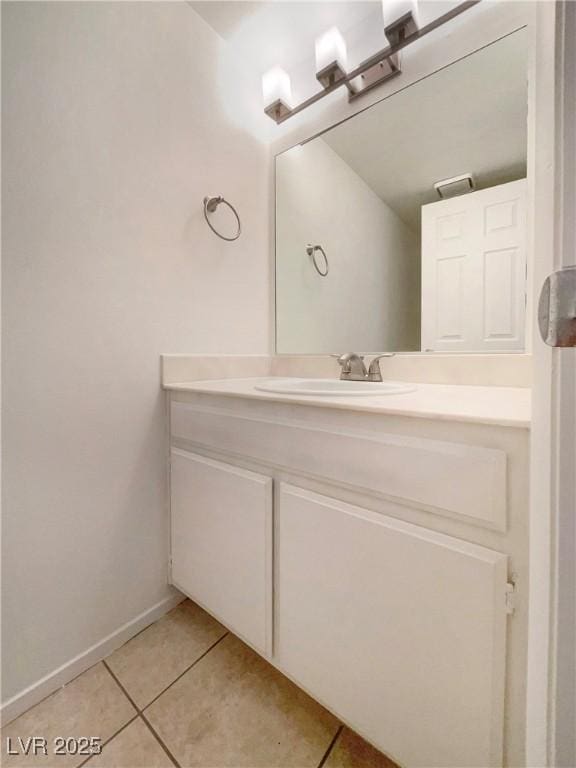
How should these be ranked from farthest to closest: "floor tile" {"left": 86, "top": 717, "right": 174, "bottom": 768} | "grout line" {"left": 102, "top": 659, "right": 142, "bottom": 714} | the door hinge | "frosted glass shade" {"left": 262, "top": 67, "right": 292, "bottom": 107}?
"frosted glass shade" {"left": 262, "top": 67, "right": 292, "bottom": 107}
"grout line" {"left": 102, "top": 659, "right": 142, "bottom": 714}
"floor tile" {"left": 86, "top": 717, "right": 174, "bottom": 768}
the door hinge

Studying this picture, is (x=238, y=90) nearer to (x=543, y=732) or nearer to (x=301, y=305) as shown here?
(x=301, y=305)

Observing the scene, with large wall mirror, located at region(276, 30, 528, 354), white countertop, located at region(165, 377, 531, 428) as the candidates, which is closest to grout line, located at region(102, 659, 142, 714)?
white countertop, located at region(165, 377, 531, 428)

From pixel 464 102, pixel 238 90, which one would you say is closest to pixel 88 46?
pixel 238 90

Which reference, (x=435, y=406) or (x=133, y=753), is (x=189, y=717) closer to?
(x=133, y=753)

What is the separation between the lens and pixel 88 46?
0.92 metres

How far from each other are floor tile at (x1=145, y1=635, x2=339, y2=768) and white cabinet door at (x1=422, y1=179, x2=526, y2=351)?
3.72 feet

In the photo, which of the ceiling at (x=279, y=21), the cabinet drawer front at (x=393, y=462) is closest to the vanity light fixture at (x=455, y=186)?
the ceiling at (x=279, y=21)

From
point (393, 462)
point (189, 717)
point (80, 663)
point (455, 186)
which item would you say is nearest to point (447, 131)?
point (455, 186)

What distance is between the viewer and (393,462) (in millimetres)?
602

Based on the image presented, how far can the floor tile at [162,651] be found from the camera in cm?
91

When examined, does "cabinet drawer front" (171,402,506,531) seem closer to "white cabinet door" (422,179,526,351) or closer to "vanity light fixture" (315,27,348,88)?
"white cabinet door" (422,179,526,351)

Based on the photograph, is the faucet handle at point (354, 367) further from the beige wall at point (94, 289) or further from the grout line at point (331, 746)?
the grout line at point (331, 746)

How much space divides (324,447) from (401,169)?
3.56 ft

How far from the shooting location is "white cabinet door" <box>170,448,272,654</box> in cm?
83
